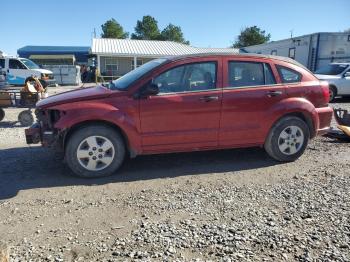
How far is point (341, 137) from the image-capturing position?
713cm

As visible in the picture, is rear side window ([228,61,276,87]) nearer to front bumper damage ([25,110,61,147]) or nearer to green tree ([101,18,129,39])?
front bumper damage ([25,110,61,147])

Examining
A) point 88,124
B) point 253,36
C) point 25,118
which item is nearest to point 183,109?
point 88,124

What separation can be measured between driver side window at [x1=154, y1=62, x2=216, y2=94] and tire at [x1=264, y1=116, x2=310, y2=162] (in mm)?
1310

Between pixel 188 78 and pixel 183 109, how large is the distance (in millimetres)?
497

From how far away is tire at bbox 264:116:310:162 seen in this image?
5473 millimetres

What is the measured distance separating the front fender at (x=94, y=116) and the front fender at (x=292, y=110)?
7.11 feet

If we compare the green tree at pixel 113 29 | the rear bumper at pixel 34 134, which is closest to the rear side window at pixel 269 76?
the rear bumper at pixel 34 134

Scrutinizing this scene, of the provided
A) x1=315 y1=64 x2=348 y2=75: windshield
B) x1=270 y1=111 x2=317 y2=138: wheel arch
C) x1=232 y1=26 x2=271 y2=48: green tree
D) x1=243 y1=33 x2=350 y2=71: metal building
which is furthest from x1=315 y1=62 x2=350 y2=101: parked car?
x1=232 y1=26 x2=271 y2=48: green tree

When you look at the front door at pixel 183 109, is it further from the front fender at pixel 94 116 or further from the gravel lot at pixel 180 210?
the gravel lot at pixel 180 210

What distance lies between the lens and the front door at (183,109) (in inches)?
194

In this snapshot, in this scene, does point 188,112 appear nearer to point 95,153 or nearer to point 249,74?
point 249,74

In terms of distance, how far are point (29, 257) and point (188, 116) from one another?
287 cm

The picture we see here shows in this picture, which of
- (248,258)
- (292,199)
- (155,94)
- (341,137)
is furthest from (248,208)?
(341,137)

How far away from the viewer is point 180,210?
3.86 metres
